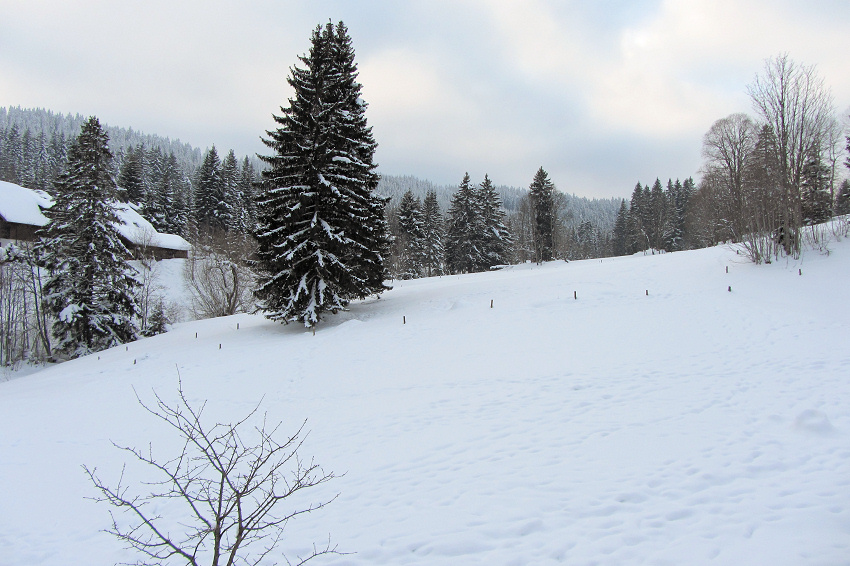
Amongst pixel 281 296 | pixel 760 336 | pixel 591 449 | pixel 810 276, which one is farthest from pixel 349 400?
pixel 810 276

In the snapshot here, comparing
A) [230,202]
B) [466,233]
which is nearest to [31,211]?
[230,202]

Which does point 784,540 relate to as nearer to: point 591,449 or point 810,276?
point 591,449

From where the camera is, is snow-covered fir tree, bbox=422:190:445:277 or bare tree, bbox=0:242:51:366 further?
snow-covered fir tree, bbox=422:190:445:277

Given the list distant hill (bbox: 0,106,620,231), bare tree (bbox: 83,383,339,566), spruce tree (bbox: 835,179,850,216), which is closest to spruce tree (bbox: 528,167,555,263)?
spruce tree (bbox: 835,179,850,216)

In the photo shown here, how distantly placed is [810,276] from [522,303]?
1121 cm

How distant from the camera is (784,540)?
384 cm

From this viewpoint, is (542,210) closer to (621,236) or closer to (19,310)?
(621,236)

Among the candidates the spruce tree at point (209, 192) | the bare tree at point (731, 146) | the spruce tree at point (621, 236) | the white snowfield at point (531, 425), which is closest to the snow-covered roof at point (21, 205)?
the spruce tree at point (209, 192)

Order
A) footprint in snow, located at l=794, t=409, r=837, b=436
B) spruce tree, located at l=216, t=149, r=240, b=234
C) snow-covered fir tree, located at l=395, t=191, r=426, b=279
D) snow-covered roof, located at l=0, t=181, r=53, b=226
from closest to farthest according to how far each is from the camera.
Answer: footprint in snow, located at l=794, t=409, r=837, b=436 → snow-covered roof, located at l=0, t=181, r=53, b=226 → snow-covered fir tree, located at l=395, t=191, r=426, b=279 → spruce tree, located at l=216, t=149, r=240, b=234

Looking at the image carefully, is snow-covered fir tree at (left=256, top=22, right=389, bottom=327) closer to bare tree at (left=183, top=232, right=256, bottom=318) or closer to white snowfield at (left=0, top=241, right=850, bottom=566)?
white snowfield at (left=0, top=241, right=850, bottom=566)

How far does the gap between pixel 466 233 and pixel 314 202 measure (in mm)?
26548

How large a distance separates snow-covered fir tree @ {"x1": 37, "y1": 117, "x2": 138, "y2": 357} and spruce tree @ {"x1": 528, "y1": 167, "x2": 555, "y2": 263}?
36.6 metres

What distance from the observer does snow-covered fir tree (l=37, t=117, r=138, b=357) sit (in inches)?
840

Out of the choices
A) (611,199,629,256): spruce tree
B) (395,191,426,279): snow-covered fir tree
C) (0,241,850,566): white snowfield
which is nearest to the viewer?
(0,241,850,566): white snowfield
